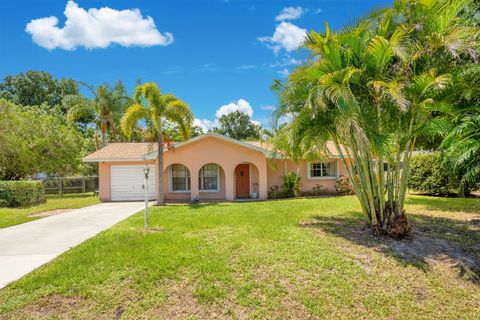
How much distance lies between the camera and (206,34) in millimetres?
15125

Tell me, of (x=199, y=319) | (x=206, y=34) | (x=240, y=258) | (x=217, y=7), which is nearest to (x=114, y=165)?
(x=206, y=34)

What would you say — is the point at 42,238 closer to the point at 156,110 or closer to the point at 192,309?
the point at 192,309

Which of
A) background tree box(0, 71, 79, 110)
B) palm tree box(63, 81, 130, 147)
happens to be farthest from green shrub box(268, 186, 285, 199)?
background tree box(0, 71, 79, 110)

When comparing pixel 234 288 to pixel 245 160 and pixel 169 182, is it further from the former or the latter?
pixel 169 182

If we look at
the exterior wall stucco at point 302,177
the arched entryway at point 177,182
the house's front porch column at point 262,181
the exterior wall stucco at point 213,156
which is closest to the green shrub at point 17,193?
the arched entryway at point 177,182

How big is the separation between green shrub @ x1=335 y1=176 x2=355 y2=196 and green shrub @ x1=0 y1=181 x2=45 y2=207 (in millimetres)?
19241

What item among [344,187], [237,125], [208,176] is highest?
[237,125]

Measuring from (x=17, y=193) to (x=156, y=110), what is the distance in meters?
9.42

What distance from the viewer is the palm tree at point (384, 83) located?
6.96m

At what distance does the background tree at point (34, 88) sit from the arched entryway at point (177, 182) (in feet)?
126

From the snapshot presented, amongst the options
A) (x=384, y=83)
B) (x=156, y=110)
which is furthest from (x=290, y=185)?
(x=384, y=83)

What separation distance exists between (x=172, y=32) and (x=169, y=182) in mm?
9107

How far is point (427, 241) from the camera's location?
311 inches

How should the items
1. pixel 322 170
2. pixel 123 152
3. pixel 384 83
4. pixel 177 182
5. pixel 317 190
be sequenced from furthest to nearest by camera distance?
1. pixel 322 170
2. pixel 317 190
3. pixel 123 152
4. pixel 177 182
5. pixel 384 83
